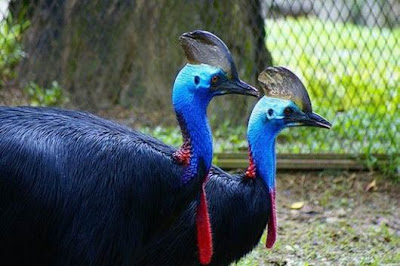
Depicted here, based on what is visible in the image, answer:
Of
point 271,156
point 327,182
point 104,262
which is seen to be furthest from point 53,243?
point 327,182

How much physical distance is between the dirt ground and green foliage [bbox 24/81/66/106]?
158cm

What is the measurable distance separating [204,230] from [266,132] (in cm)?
54

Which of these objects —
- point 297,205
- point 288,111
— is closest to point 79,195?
point 288,111

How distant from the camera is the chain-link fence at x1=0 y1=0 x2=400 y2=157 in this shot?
22.5 ft

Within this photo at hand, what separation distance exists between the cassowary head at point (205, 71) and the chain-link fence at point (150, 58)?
2.69 meters

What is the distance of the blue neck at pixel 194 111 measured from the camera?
4.03 metres

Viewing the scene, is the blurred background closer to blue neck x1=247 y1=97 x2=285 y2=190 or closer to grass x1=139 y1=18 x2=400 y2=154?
grass x1=139 y1=18 x2=400 y2=154

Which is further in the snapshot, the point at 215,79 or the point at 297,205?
the point at 297,205

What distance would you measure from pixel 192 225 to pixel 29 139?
75 centimetres

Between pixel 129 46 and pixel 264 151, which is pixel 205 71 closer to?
pixel 264 151

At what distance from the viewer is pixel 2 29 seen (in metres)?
7.14

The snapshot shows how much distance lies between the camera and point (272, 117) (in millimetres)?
4406

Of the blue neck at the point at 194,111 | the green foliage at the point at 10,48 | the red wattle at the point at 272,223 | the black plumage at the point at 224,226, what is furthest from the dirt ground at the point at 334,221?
the green foliage at the point at 10,48

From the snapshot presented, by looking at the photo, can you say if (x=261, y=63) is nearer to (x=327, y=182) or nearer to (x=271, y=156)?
(x=327, y=182)
